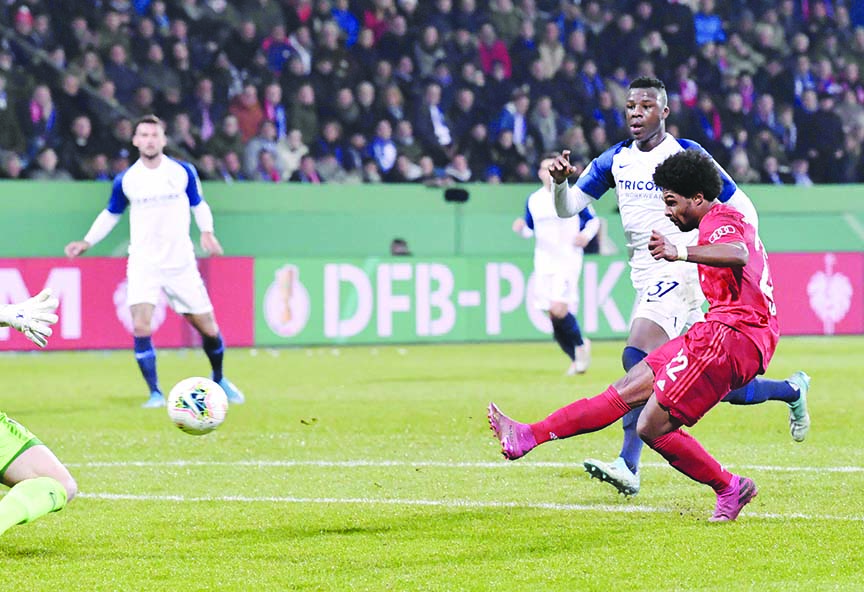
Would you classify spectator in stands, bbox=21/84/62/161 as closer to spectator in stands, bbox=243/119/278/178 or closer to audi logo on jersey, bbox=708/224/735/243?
spectator in stands, bbox=243/119/278/178

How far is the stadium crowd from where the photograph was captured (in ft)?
60.6

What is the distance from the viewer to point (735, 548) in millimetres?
5910

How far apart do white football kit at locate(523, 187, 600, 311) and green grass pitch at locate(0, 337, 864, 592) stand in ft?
6.72

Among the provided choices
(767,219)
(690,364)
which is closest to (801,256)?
(767,219)

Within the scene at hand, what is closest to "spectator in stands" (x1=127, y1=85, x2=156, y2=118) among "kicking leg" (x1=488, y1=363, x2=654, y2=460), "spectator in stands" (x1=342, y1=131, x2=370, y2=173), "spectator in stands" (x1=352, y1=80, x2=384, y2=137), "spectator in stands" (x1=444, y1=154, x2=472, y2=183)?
"spectator in stands" (x1=342, y1=131, x2=370, y2=173)

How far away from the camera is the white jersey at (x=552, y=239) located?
15516mm

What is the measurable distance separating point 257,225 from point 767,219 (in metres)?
6.85

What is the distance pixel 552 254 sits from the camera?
617 inches

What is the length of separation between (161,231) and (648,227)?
18.2ft

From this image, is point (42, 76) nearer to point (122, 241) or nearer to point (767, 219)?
point (122, 241)

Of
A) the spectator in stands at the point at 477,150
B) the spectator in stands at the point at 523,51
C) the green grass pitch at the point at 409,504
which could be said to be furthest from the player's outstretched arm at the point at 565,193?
the spectator in stands at the point at 523,51

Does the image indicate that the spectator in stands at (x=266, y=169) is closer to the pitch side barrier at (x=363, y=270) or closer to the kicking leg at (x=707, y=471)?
the pitch side barrier at (x=363, y=270)

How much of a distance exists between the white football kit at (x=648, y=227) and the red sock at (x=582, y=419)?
105 cm

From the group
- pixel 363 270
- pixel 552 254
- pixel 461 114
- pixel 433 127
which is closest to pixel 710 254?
pixel 552 254
